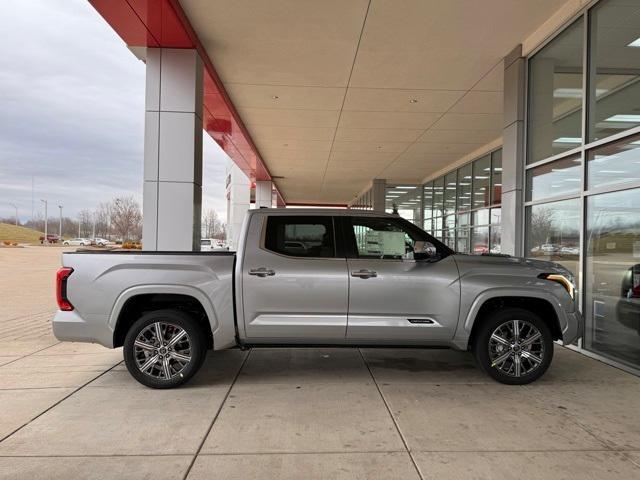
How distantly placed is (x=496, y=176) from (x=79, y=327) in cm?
1317

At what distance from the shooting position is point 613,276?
21.1 ft

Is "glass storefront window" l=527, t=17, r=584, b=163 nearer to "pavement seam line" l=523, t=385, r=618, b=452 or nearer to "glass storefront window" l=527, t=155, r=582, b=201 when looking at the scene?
"glass storefront window" l=527, t=155, r=582, b=201

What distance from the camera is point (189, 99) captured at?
820 cm

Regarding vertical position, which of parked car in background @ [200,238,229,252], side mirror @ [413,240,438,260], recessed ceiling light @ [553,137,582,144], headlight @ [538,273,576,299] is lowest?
parked car in background @ [200,238,229,252]

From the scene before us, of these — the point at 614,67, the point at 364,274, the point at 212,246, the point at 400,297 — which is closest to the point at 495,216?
the point at 614,67

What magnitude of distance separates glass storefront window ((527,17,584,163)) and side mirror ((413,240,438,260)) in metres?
3.40

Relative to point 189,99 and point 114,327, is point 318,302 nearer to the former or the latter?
point 114,327

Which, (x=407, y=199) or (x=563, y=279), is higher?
(x=407, y=199)

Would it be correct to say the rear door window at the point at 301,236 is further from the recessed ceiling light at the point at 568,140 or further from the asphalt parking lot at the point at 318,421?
the recessed ceiling light at the point at 568,140

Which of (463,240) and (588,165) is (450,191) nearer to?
(463,240)

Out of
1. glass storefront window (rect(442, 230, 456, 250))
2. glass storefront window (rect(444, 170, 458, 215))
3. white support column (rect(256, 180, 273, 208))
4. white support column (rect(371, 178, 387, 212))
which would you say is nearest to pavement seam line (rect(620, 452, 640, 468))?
glass storefront window (rect(442, 230, 456, 250))

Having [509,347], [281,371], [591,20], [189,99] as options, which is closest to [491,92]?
[591,20]

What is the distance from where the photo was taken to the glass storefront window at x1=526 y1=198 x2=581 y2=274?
7.23 meters

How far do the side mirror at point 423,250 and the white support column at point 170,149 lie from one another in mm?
4199
